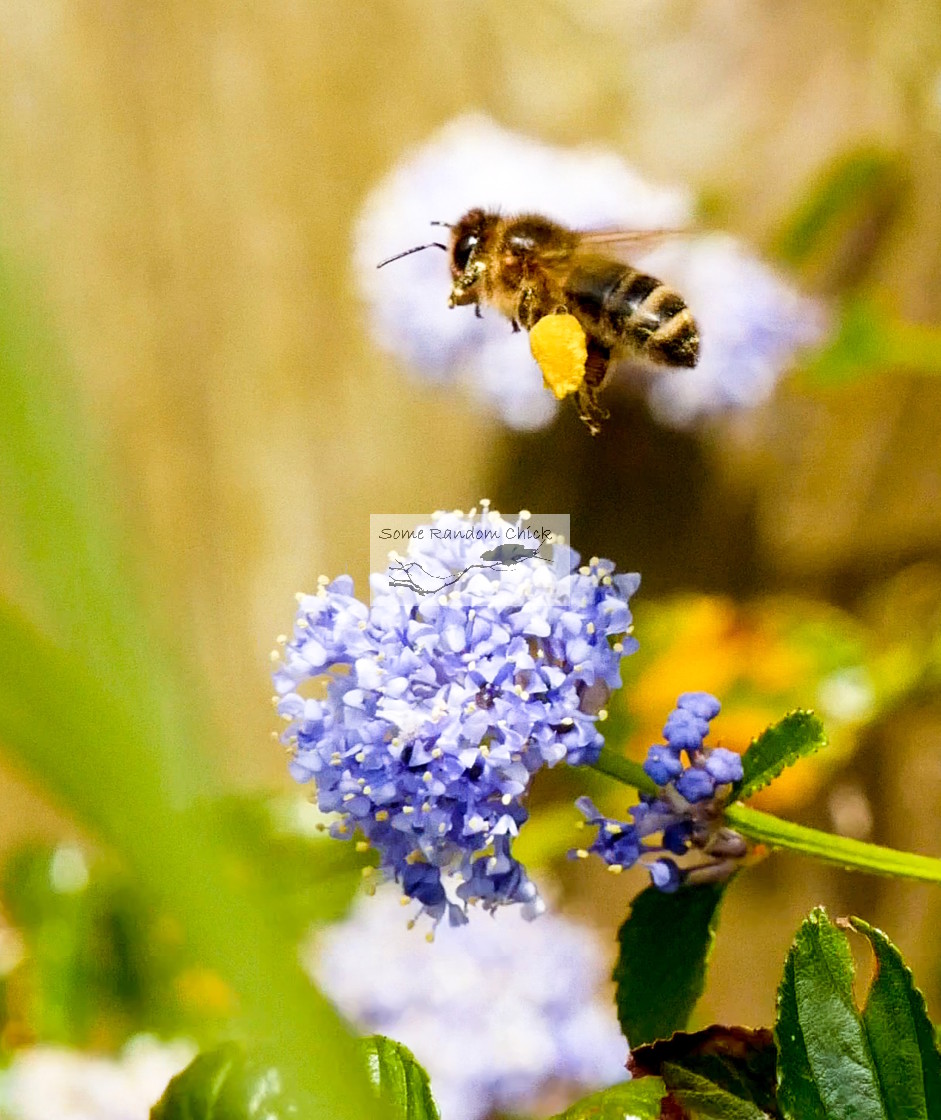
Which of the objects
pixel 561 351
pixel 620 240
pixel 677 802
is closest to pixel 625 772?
pixel 677 802

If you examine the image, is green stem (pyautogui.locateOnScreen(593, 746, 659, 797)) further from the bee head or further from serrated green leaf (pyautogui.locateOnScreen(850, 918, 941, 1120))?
the bee head

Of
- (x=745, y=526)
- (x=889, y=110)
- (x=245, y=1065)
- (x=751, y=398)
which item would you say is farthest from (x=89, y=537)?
(x=889, y=110)

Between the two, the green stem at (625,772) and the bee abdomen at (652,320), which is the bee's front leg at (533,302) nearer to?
the bee abdomen at (652,320)

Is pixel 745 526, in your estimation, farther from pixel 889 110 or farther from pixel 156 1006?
pixel 156 1006

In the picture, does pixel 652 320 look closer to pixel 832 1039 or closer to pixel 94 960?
pixel 832 1039

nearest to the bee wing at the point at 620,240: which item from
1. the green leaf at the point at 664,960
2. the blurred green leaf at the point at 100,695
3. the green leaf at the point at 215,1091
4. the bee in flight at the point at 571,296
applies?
the bee in flight at the point at 571,296

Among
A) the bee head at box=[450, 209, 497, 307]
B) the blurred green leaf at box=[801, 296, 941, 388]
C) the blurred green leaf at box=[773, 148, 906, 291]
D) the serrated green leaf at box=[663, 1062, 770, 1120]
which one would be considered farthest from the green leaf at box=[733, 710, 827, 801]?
the blurred green leaf at box=[773, 148, 906, 291]
